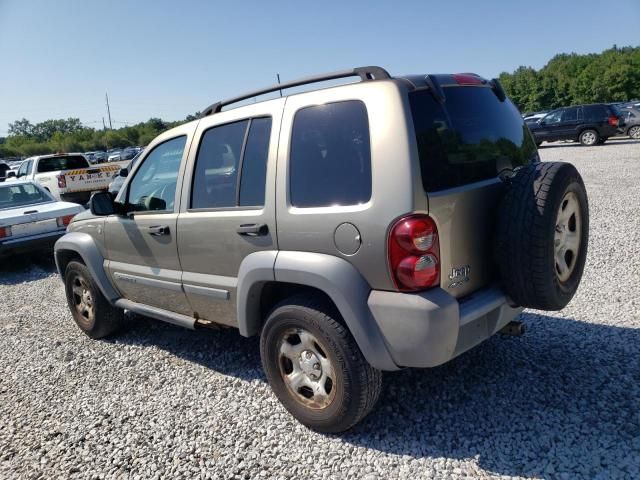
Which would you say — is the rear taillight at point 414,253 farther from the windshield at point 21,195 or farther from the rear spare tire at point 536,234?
Result: the windshield at point 21,195

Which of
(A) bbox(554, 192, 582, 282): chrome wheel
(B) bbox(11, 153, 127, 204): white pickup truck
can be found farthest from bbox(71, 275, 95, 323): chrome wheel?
(B) bbox(11, 153, 127, 204): white pickup truck

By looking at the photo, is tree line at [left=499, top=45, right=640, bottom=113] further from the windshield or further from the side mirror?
the side mirror

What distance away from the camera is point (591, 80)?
67.6m

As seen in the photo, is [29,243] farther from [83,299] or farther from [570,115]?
[570,115]

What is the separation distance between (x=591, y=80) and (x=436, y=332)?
79.1 metres

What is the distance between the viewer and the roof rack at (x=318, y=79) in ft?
8.46

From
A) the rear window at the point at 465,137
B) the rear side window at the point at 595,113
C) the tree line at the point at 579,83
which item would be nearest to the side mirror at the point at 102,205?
the rear window at the point at 465,137

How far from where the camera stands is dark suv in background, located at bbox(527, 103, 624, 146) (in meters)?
18.7

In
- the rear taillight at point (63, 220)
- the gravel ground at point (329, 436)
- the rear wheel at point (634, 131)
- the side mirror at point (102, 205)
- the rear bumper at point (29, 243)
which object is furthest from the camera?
the rear wheel at point (634, 131)

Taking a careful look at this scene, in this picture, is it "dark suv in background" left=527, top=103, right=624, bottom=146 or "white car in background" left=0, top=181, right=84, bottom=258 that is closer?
"white car in background" left=0, top=181, right=84, bottom=258

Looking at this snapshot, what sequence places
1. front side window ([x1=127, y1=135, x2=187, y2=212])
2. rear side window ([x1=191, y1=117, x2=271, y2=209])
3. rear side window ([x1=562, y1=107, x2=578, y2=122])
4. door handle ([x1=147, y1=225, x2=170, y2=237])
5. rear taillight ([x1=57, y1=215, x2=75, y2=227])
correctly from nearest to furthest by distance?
rear side window ([x1=191, y1=117, x2=271, y2=209]) < door handle ([x1=147, y1=225, x2=170, y2=237]) < front side window ([x1=127, y1=135, x2=187, y2=212]) < rear taillight ([x1=57, y1=215, x2=75, y2=227]) < rear side window ([x1=562, y1=107, x2=578, y2=122])

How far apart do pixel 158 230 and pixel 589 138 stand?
66.9 feet

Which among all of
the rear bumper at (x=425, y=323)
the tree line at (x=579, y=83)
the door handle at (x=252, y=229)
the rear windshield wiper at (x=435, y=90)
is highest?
the tree line at (x=579, y=83)

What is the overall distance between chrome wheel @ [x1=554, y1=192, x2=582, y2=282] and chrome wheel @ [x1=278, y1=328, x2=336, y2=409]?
1.41 metres
